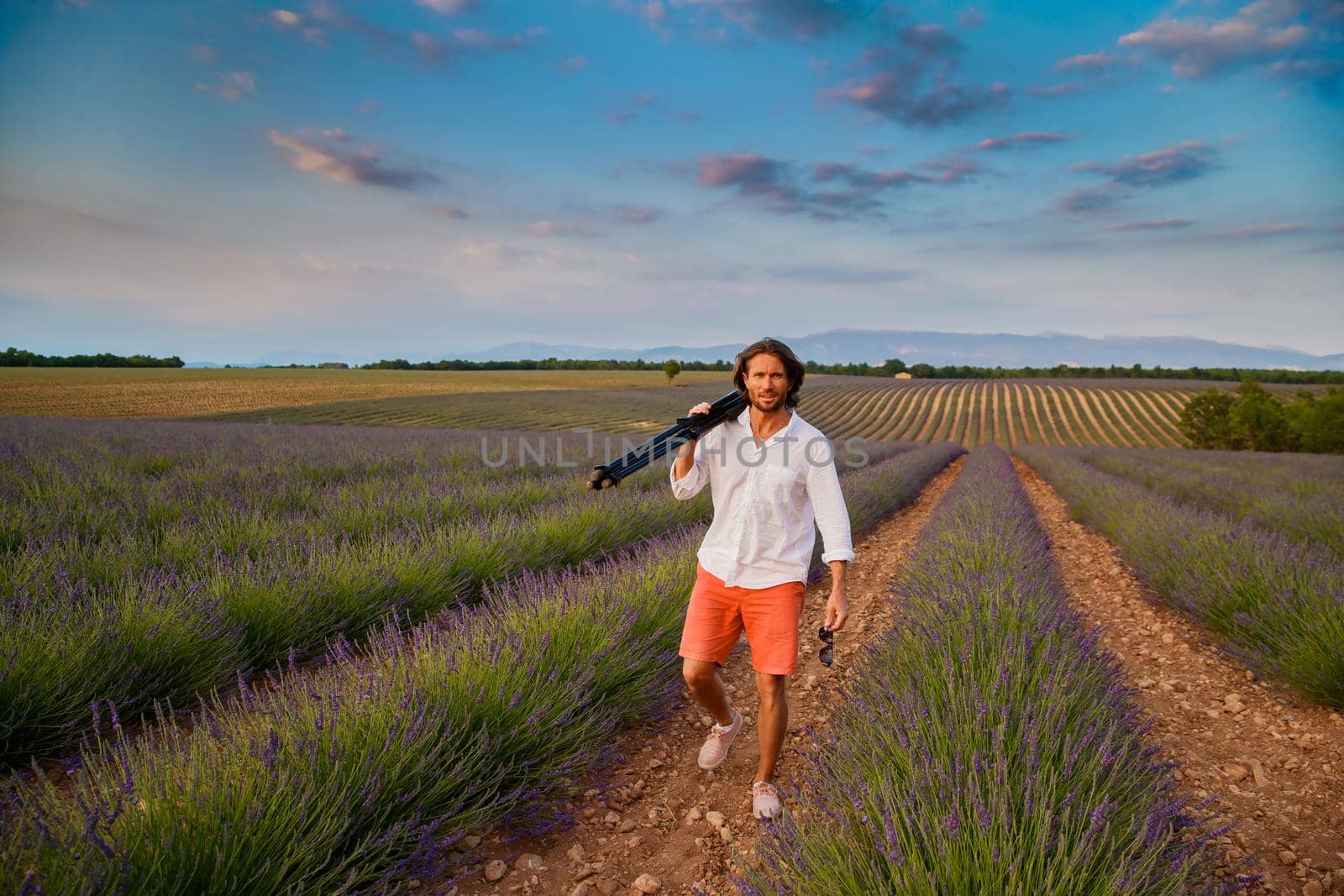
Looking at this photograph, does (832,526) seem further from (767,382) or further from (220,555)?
(220,555)

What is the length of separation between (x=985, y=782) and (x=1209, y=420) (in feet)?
173

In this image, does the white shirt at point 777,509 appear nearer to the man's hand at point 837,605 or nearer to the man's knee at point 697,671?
the man's hand at point 837,605

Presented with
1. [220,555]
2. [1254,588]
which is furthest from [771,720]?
[1254,588]

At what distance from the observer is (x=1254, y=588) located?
445cm

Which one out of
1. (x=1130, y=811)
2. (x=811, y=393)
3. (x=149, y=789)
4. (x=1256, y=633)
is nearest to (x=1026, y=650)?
(x=1130, y=811)

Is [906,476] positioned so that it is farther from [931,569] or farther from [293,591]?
[293,591]

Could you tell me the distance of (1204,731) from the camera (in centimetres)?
339

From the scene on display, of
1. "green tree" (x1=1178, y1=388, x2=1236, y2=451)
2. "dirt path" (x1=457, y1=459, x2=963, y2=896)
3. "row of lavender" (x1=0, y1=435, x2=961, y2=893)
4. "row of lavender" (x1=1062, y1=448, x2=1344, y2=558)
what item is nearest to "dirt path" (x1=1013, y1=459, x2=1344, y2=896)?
"dirt path" (x1=457, y1=459, x2=963, y2=896)

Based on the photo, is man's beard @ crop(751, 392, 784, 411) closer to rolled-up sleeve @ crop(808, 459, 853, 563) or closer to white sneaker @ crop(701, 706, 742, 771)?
rolled-up sleeve @ crop(808, 459, 853, 563)

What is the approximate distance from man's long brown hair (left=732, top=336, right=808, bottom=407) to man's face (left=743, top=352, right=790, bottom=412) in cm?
3

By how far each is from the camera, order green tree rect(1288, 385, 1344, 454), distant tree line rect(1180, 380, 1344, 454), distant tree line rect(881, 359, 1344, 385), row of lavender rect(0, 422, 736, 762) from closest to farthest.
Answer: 1. row of lavender rect(0, 422, 736, 762)
2. green tree rect(1288, 385, 1344, 454)
3. distant tree line rect(1180, 380, 1344, 454)
4. distant tree line rect(881, 359, 1344, 385)

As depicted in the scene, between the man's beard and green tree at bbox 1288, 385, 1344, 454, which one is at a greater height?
the man's beard

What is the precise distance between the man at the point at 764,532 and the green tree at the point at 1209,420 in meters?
51.0

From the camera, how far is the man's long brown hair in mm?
2506
